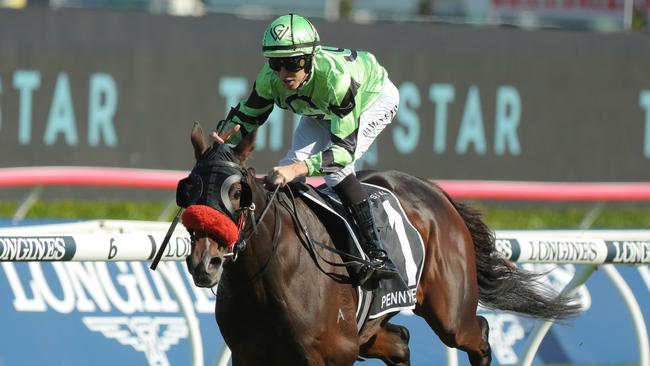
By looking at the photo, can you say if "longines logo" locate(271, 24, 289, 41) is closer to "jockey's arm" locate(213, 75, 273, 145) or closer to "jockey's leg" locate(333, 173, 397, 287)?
"jockey's arm" locate(213, 75, 273, 145)

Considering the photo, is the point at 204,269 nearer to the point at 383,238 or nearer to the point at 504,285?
the point at 383,238

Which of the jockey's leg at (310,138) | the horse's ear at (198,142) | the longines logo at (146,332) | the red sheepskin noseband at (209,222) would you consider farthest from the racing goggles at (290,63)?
the longines logo at (146,332)

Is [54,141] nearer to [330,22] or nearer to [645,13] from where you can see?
[330,22]

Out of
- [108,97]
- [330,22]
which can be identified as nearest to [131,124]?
[108,97]

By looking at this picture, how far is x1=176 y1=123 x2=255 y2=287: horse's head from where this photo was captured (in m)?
3.95

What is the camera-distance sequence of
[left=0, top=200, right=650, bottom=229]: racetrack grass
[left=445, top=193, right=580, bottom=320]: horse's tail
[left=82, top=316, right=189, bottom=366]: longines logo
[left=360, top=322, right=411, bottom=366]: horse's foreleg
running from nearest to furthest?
[left=360, top=322, right=411, bottom=366]: horse's foreleg → [left=445, top=193, right=580, bottom=320]: horse's tail → [left=82, top=316, right=189, bottom=366]: longines logo → [left=0, top=200, right=650, bottom=229]: racetrack grass

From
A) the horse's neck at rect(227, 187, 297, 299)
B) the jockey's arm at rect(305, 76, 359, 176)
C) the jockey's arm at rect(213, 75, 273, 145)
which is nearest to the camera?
the horse's neck at rect(227, 187, 297, 299)

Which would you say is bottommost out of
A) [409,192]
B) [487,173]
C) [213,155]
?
[487,173]

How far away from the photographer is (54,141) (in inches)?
411

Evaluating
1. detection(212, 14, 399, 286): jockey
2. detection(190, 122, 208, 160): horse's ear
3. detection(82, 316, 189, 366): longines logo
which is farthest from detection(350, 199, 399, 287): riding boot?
detection(82, 316, 189, 366): longines logo

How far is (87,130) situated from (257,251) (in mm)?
6399

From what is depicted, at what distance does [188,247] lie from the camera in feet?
17.4

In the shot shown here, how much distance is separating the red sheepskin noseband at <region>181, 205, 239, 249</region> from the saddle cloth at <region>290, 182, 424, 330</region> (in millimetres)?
845

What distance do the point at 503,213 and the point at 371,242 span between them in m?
6.78
